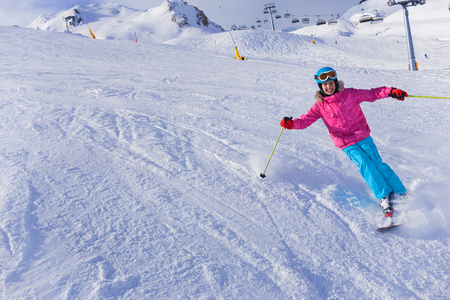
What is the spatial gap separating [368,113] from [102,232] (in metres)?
5.45

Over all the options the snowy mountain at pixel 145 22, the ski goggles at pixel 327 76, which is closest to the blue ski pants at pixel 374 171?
the ski goggles at pixel 327 76

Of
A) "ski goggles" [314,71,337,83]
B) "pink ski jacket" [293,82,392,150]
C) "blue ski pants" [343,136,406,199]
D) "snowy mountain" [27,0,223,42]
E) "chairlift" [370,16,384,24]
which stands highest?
"snowy mountain" [27,0,223,42]

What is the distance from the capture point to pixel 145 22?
80.6 meters

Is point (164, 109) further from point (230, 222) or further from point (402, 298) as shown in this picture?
point (402, 298)

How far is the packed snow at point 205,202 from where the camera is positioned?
2150 millimetres

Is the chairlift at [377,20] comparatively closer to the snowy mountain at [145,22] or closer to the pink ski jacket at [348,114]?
the snowy mountain at [145,22]

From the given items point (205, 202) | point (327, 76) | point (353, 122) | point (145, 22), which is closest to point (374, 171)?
point (353, 122)

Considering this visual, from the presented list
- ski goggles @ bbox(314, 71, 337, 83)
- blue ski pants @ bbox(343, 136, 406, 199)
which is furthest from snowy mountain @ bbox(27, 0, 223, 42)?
blue ski pants @ bbox(343, 136, 406, 199)

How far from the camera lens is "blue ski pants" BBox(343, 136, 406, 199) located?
293 cm

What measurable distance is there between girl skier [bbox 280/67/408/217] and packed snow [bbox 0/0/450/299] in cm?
35

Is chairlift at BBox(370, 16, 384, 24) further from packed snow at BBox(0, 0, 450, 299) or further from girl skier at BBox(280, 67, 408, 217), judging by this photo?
girl skier at BBox(280, 67, 408, 217)

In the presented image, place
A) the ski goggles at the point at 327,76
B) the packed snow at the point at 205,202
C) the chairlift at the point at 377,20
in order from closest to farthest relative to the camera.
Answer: the packed snow at the point at 205,202, the ski goggles at the point at 327,76, the chairlift at the point at 377,20

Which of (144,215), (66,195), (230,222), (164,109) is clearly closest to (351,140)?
(230,222)

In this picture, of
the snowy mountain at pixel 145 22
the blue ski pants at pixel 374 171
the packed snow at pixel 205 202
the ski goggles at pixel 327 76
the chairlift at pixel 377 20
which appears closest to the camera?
the packed snow at pixel 205 202
